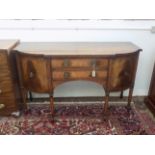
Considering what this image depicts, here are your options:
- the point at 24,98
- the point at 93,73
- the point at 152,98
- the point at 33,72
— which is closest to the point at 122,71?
the point at 93,73

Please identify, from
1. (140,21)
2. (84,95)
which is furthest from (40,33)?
(140,21)

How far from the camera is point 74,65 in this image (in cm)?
153

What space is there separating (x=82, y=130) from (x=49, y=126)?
0.31m

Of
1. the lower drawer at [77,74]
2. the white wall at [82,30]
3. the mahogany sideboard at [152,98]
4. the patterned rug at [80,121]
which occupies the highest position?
the white wall at [82,30]

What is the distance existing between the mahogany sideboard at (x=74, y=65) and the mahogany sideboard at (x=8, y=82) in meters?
0.07

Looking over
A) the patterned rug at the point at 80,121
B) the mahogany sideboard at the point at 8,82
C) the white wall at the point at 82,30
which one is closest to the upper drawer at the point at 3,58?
the mahogany sideboard at the point at 8,82

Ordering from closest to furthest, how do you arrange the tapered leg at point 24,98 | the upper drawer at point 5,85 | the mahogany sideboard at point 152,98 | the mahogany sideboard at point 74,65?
the mahogany sideboard at point 74,65
the upper drawer at point 5,85
the tapered leg at point 24,98
the mahogany sideboard at point 152,98

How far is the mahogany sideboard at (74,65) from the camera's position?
1.49 metres

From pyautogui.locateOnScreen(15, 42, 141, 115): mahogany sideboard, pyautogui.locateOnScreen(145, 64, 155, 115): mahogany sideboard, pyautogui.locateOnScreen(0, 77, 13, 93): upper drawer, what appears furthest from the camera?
pyautogui.locateOnScreen(145, 64, 155, 115): mahogany sideboard

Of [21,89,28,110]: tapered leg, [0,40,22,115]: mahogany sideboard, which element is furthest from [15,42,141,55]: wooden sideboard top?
[21,89,28,110]: tapered leg

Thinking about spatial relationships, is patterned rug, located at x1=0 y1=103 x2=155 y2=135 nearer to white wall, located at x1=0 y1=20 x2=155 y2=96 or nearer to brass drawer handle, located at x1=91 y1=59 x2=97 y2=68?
brass drawer handle, located at x1=91 y1=59 x2=97 y2=68

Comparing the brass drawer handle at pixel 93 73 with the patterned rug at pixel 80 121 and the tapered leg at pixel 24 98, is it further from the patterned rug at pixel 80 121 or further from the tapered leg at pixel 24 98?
the tapered leg at pixel 24 98

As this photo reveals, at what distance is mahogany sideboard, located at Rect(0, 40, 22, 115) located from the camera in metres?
1.54
